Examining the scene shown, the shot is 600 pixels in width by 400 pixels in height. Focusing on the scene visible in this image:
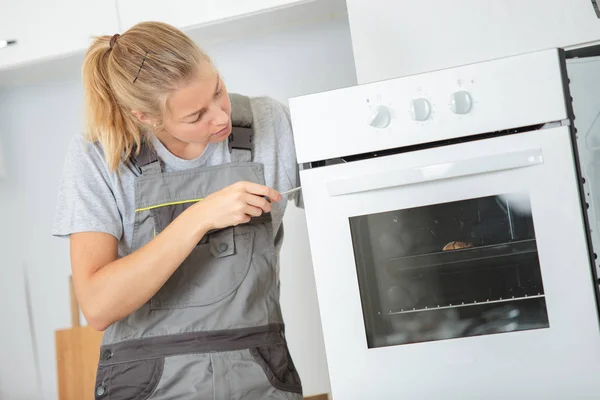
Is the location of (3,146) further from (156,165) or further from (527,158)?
(527,158)

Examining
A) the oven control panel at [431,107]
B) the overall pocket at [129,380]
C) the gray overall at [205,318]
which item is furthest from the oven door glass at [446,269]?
the overall pocket at [129,380]

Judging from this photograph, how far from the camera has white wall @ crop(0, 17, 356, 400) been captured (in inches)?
89.8

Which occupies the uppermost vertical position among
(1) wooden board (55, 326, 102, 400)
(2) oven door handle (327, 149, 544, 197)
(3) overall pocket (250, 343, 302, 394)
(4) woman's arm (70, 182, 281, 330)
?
(2) oven door handle (327, 149, 544, 197)

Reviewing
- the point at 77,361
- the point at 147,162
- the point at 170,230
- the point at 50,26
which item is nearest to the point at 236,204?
the point at 170,230

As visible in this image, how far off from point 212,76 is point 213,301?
0.38 meters

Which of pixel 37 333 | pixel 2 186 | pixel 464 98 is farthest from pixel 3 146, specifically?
pixel 464 98

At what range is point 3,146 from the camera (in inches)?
96.7

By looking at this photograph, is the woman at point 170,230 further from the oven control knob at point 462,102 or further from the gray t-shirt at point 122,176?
the oven control knob at point 462,102

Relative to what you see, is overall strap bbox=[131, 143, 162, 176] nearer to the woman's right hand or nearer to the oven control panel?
the woman's right hand

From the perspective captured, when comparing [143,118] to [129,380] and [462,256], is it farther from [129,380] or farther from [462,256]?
[462,256]

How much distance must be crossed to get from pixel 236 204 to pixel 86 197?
0.94 ft

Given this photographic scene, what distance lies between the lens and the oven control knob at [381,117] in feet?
3.41

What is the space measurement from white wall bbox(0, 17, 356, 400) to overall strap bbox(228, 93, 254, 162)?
3.33 ft

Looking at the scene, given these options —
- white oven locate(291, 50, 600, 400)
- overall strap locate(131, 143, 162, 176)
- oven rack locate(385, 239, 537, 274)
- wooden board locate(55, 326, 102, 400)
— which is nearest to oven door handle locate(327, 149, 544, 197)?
white oven locate(291, 50, 600, 400)
